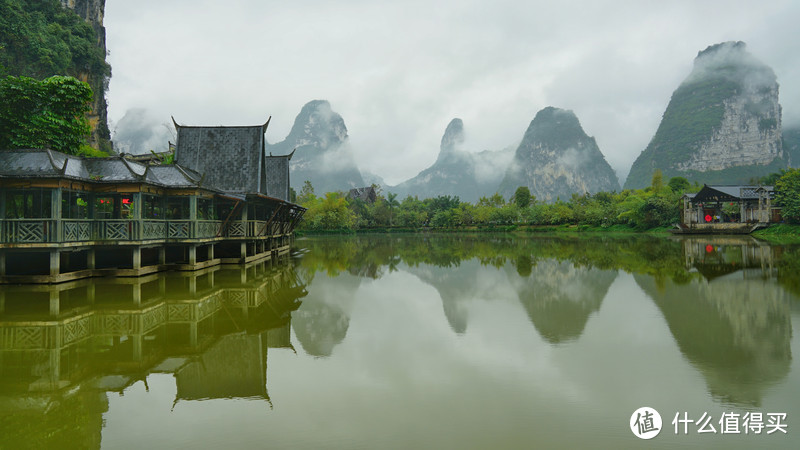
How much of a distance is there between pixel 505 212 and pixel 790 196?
115 feet

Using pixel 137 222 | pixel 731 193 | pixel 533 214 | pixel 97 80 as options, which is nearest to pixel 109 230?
pixel 137 222

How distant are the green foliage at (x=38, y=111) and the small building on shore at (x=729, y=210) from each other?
48.2 m

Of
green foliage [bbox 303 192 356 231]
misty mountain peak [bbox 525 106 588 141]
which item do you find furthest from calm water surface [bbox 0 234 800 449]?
misty mountain peak [bbox 525 106 588 141]

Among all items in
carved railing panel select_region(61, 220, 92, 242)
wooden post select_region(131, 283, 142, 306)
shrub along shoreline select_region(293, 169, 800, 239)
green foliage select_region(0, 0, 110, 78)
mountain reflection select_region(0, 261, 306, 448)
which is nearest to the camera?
mountain reflection select_region(0, 261, 306, 448)

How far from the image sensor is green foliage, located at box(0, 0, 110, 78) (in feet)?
98.2

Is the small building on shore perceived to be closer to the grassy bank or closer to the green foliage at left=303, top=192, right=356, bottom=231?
the grassy bank

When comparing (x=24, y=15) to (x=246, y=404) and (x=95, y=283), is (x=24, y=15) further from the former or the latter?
→ (x=246, y=404)

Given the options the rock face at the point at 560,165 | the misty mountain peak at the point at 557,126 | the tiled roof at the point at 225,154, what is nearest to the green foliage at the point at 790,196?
the tiled roof at the point at 225,154

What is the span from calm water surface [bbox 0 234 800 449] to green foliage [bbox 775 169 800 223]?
31456 millimetres

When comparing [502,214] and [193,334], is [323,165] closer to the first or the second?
[502,214]

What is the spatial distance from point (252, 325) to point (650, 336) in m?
7.30

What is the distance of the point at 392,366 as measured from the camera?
623cm

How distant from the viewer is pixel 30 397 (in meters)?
5.14

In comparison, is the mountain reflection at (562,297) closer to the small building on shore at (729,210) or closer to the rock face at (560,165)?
the small building on shore at (729,210)
